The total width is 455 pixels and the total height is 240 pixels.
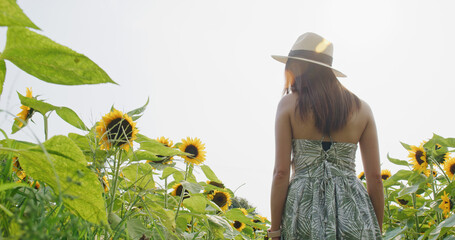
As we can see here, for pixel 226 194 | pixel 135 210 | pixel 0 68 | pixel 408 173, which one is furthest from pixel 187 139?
pixel 0 68

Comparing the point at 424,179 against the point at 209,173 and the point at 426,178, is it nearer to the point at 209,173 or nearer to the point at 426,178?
the point at 426,178

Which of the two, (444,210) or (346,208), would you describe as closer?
(346,208)

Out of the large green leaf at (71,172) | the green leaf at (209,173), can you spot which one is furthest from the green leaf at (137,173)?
the large green leaf at (71,172)

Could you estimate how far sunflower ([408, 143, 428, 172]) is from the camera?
3281mm

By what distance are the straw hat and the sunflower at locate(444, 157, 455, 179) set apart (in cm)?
139

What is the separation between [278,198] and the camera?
232 centimetres

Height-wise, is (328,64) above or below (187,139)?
above

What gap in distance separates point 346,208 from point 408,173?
1.29 meters

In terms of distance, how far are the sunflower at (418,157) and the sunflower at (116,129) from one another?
2.58 metres

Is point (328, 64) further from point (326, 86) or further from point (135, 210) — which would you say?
point (135, 210)

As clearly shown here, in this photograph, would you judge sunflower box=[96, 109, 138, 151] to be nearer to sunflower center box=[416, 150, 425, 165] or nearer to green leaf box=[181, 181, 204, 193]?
green leaf box=[181, 181, 204, 193]

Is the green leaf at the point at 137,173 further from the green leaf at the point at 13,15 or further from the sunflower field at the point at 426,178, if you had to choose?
the sunflower field at the point at 426,178

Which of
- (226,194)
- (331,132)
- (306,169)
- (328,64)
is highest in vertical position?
(328,64)

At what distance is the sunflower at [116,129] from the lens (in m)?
1.47
